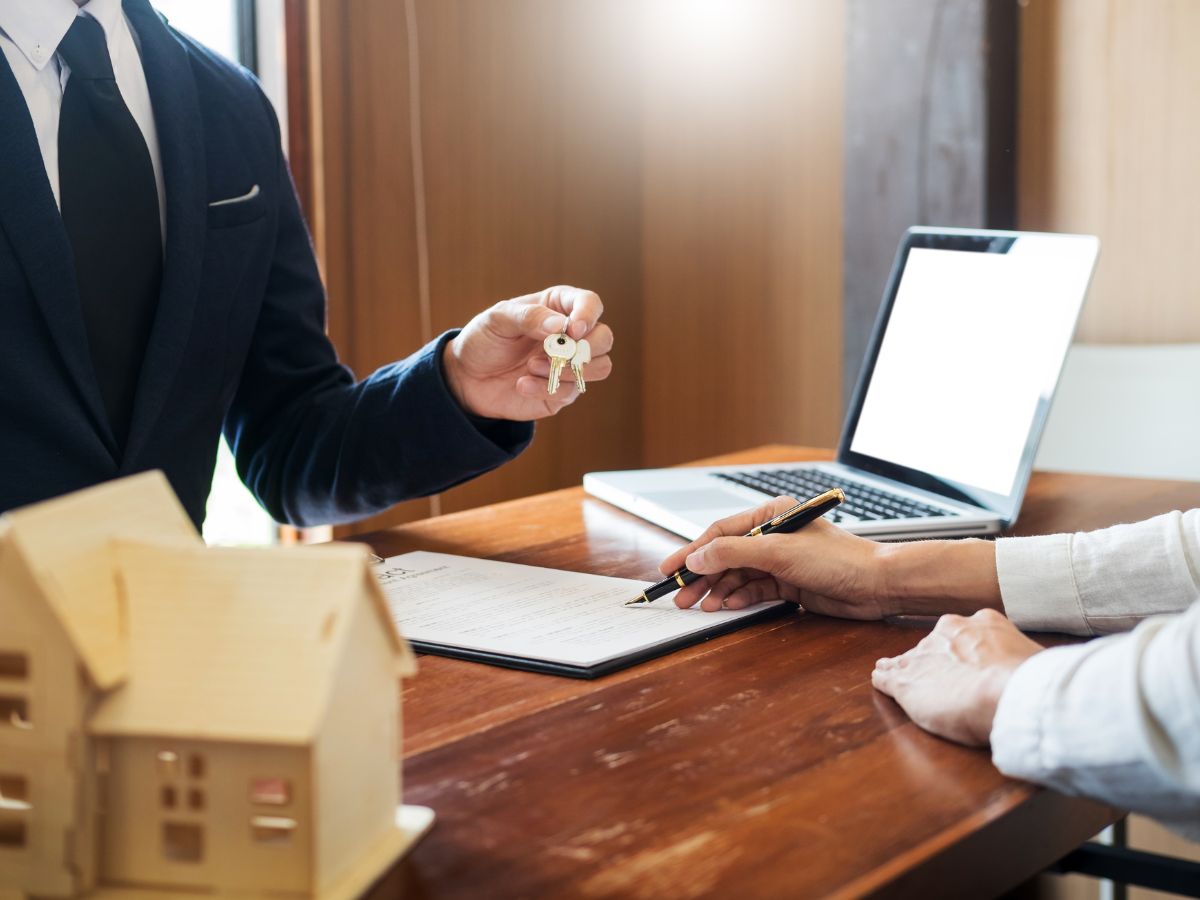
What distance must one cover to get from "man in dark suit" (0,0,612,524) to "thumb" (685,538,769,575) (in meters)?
0.25

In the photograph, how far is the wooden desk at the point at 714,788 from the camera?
1.82 ft

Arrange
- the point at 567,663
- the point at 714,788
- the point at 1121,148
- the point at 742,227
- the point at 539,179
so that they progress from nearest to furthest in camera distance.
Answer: the point at 714,788
the point at 567,663
the point at 1121,148
the point at 539,179
the point at 742,227

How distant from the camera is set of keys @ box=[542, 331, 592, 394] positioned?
1.10m

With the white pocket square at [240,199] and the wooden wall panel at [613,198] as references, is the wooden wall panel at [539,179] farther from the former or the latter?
the white pocket square at [240,199]

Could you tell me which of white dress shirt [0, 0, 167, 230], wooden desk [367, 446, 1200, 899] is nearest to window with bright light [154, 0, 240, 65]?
white dress shirt [0, 0, 167, 230]

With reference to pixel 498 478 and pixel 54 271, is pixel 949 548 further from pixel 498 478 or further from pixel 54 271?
pixel 498 478

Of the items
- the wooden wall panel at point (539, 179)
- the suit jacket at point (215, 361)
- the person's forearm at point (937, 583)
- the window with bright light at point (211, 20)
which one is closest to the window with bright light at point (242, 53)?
the window with bright light at point (211, 20)

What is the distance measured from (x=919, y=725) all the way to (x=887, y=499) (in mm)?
682

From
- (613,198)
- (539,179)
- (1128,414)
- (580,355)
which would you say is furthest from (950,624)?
(613,198)

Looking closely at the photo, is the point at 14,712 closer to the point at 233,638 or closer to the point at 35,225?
the point at 233,638

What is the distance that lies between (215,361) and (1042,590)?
36.1 inches

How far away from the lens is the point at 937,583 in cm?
97

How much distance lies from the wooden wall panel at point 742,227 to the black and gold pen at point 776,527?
226cm

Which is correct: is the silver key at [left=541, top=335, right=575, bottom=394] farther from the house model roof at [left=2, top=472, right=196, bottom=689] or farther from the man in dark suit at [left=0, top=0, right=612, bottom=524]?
the house model roof at [left=2, top=472, right=196, bottom=689]
